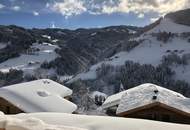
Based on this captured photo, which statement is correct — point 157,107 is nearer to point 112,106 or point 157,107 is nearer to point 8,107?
point 112,106

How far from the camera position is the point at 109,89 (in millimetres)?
125688

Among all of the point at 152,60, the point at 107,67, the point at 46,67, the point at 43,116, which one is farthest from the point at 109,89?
the point at 43,116

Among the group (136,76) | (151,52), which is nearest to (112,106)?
(136,76)

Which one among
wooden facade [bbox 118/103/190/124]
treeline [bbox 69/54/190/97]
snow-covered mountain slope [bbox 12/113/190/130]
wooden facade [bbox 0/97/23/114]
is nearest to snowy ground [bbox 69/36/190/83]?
treeline [bbox 69/54/190/97]

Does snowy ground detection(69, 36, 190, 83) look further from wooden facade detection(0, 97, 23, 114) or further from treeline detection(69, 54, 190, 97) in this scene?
wooden facade detection(0, 97, 23, 114)

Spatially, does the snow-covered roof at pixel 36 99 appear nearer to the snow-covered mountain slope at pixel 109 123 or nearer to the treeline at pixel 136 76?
the snow-covered mountain slope at pixel 109 123

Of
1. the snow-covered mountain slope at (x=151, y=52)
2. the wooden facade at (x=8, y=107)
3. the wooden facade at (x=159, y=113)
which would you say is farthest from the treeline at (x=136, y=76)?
the wooden facade at (x=159, y=113)

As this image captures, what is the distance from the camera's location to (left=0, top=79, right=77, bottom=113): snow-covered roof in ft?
103

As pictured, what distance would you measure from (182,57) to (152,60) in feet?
42.3

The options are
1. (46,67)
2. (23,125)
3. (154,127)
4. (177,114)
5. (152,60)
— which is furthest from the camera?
(46,67)

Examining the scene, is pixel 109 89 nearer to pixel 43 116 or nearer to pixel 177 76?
pixel 177 76

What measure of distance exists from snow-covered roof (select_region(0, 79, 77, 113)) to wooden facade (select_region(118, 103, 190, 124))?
5930 millimetres

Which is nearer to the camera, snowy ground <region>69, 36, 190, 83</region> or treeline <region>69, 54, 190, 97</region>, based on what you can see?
treeline <region>69, 54, 190, 97</region>

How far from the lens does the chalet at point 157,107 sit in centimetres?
2700
